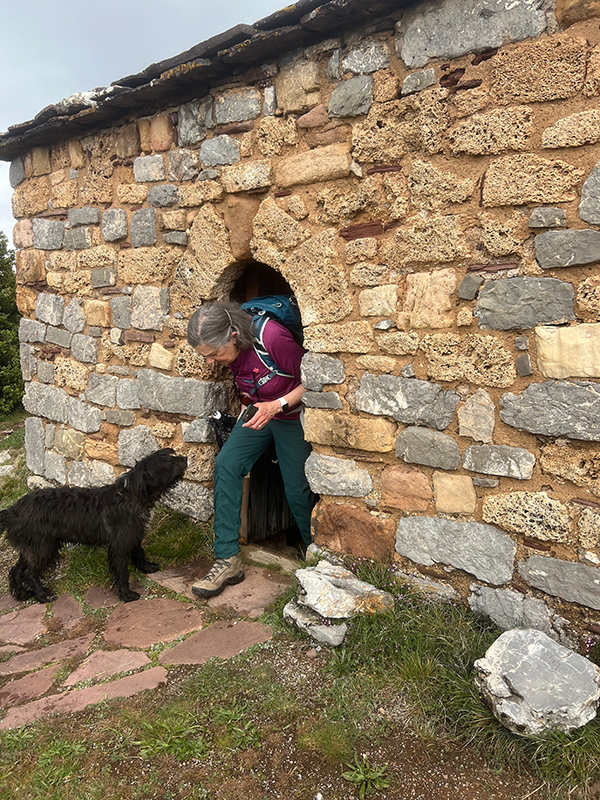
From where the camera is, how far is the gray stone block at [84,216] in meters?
4.36

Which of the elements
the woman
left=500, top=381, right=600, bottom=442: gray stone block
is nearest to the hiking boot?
the woman

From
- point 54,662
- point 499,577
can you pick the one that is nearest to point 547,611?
point 499,577

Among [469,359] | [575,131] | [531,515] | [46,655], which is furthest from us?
[46,655]

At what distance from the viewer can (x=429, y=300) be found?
9.27ft

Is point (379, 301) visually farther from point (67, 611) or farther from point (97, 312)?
point (67, 611)

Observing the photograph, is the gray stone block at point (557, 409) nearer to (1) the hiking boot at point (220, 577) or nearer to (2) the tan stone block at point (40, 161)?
(1) the hiking boot at point (220, 577)

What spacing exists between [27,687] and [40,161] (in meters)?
4.16

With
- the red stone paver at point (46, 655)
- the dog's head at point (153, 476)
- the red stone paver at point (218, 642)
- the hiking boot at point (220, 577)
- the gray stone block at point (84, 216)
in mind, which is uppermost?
the gray stone block at point (84, 216)

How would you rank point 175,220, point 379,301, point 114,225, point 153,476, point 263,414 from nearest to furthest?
point 379,301 < point 263,414 < point 153,476 < point 175,220 < point 114,225

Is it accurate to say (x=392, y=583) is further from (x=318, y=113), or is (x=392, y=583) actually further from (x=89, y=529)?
(x=318, y=113)

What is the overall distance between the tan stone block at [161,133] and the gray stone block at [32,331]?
2.04m

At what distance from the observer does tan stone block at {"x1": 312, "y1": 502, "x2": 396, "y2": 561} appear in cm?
313

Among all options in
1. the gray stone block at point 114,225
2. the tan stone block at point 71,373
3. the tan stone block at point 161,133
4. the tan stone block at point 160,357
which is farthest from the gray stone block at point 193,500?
the tan stone block at point 161,133

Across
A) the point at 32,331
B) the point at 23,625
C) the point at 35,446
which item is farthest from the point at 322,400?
the point at 35,446
